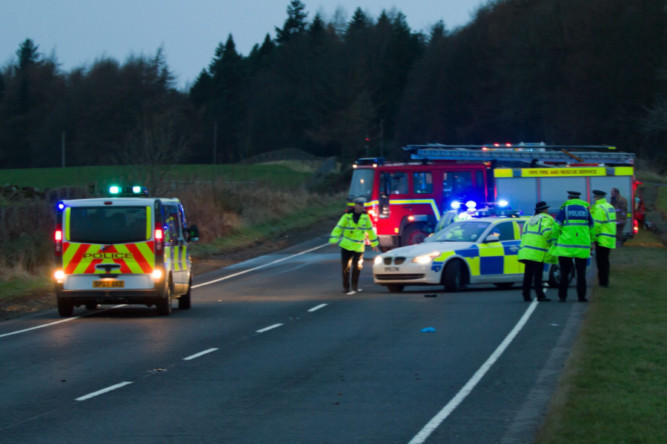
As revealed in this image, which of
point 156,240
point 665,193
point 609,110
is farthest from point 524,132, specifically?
point 156,240

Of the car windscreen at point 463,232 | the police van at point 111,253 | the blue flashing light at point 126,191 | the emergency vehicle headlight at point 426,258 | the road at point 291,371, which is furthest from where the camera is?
the car windscreen at point 463,232

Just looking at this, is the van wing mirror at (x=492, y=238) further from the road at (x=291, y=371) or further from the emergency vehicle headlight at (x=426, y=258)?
the road at (x=291, y=371)

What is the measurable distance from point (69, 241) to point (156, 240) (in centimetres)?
138

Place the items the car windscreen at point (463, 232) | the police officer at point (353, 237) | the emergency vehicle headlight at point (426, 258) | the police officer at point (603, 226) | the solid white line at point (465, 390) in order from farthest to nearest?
the car windscreen at point (463, 232), the police officer at point (353, 237), the emergency vehicle headlight at point (426, 258), the police officer at point (603, 226), the solid white line at point (465, 390)

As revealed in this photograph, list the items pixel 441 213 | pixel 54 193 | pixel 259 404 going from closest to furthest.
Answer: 1. pixel 259 404
2. pixel 441 213
3. pixel 54 193

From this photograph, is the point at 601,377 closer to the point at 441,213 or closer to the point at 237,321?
the point at 237,321

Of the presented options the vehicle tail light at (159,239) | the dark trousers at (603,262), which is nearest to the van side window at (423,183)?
the dark trousers at (603,262)

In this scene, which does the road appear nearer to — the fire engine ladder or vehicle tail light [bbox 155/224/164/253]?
vehicle tail light [bbox 155/224/164/253]

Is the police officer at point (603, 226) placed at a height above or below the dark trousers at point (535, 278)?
above

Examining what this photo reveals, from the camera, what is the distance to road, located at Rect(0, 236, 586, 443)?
8289mm

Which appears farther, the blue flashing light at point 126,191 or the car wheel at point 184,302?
the blue flashing light at point 126,191

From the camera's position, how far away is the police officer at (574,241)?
17422 millimetres

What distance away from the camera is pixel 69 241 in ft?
54.2

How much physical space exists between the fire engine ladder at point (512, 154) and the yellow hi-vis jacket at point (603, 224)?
1193 cm
